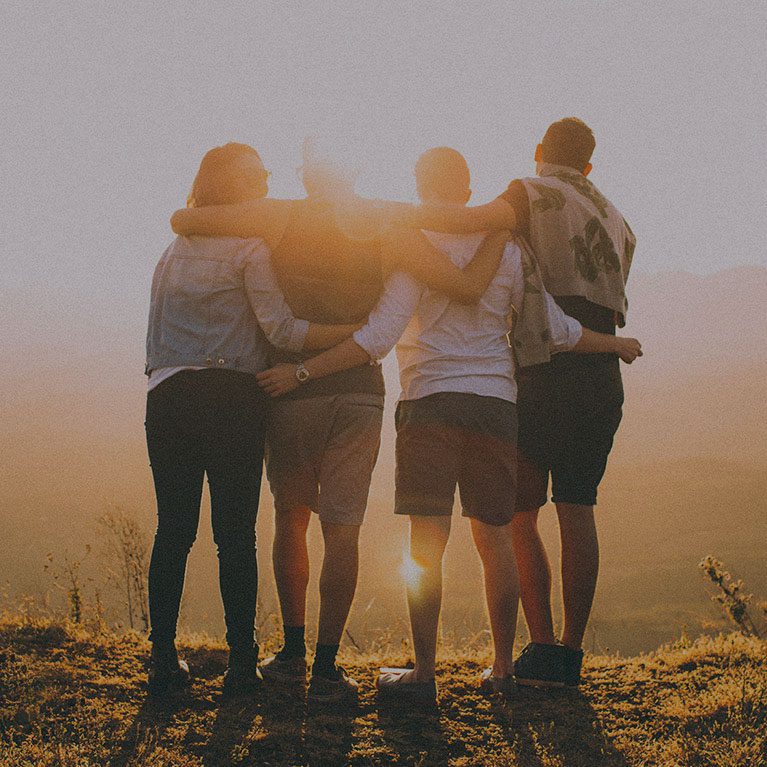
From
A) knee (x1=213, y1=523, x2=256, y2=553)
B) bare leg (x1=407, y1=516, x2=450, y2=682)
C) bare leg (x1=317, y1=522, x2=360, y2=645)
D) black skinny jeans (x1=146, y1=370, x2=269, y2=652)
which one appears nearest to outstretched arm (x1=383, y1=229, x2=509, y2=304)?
black skinny jeans (x1=146, y1=370, x2=269, y2=652)

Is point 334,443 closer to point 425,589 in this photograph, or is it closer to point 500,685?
point 425,589

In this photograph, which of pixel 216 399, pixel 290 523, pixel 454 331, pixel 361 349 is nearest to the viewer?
pixel 216 399

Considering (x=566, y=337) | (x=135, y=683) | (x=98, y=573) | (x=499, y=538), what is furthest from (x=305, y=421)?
(x=98, y=573)

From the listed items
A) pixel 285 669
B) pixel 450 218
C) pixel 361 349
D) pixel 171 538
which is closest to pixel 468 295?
pixel 450 218

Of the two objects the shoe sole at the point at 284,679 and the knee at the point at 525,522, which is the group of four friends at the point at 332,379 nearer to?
the shoe sole at the point at 284,679

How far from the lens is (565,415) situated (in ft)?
12.2

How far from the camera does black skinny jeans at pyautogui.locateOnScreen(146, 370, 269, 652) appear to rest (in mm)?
3309

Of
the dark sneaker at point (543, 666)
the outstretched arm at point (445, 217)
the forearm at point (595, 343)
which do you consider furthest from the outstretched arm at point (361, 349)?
the dark sneaker at point (543, 666)

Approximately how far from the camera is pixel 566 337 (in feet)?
11.8

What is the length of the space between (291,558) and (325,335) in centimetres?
96

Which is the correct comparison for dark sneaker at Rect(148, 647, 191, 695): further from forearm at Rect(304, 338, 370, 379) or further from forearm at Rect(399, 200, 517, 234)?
forearm at Rect(399, 200, 517, 234)

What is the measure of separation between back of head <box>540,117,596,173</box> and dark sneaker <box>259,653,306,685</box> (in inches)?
97.7

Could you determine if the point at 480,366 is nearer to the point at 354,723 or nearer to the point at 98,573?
the point at 354,723

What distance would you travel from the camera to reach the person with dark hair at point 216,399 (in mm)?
3320
